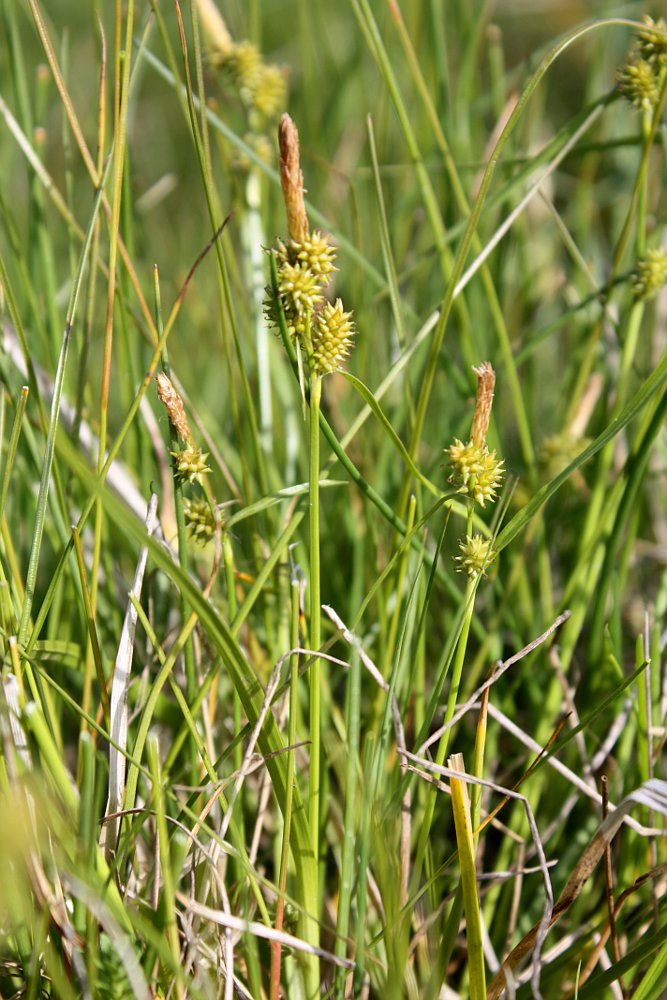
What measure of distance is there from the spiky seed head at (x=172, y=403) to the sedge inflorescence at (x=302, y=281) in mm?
68

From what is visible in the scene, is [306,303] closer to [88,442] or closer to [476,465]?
[476,465]

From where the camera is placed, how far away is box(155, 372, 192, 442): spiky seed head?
0.47 meters

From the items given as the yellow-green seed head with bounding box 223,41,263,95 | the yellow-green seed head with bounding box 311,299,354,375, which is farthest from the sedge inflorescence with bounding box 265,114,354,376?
the yellow-green seed head with bounding box 223,41,263,95

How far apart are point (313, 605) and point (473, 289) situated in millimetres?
579

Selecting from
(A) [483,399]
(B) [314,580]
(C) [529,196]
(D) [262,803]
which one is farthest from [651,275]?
(D) [262,803]

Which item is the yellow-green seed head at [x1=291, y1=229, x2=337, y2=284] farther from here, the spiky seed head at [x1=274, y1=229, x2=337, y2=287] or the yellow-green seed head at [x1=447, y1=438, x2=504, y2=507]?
the yellow-green seed head at [x1=447, y1=438, x2=504, y2=507]

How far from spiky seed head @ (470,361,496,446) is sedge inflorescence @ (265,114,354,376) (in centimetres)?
7

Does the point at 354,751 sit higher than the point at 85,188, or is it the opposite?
the point at 85,188

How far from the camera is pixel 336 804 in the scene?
652mm

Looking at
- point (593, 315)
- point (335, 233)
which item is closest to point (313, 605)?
point (335, 233)

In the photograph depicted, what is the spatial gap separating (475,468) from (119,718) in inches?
11.4

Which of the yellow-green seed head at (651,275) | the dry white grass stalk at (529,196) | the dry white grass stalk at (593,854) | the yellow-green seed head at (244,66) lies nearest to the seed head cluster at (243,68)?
the yellow-green seed head at (244,66)

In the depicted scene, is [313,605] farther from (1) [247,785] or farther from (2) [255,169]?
(2) [255,169]

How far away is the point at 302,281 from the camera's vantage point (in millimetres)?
442
